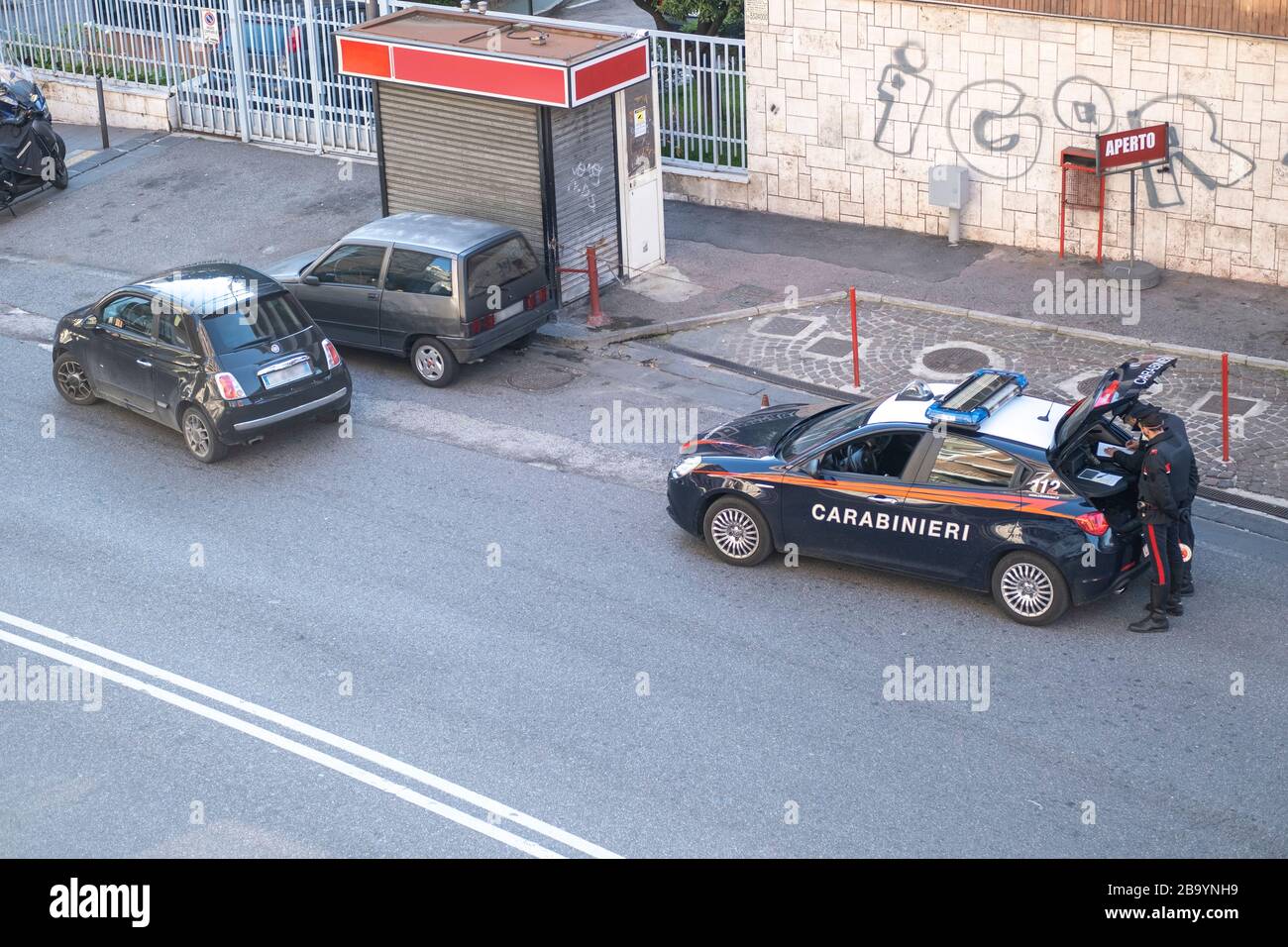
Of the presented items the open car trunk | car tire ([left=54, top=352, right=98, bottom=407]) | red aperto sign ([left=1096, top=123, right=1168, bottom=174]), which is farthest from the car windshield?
car tire ([left=54, top=352, right=98, bottom=407])

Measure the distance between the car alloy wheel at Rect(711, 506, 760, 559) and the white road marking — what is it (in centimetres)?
349

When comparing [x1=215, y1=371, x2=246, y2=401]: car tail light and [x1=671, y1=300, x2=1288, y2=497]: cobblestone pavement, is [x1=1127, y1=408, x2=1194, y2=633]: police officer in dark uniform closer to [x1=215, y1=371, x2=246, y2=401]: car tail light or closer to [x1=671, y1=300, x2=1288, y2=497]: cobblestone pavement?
[x1=671, y1=300, x2=1288, y2=497]: cobblestone pavement

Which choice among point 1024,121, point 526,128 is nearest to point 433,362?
point 526,128

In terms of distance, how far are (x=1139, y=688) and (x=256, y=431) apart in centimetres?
822

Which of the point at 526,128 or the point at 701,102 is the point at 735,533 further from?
the point at 701,102

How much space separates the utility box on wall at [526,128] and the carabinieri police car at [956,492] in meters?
6.13

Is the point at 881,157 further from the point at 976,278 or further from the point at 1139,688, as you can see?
the point at 1139,688

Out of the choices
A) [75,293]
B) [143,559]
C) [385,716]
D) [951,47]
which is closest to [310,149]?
[75,293]

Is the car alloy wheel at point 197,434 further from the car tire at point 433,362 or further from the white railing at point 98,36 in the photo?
the white railing at point 98,36

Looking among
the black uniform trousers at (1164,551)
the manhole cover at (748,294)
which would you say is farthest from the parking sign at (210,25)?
the black uniform trousers at (1164,551)

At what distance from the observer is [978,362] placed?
54.0 ft

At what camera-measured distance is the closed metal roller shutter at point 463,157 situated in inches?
701

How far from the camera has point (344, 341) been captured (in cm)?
1670

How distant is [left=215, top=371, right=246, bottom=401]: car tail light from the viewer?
14.5m
